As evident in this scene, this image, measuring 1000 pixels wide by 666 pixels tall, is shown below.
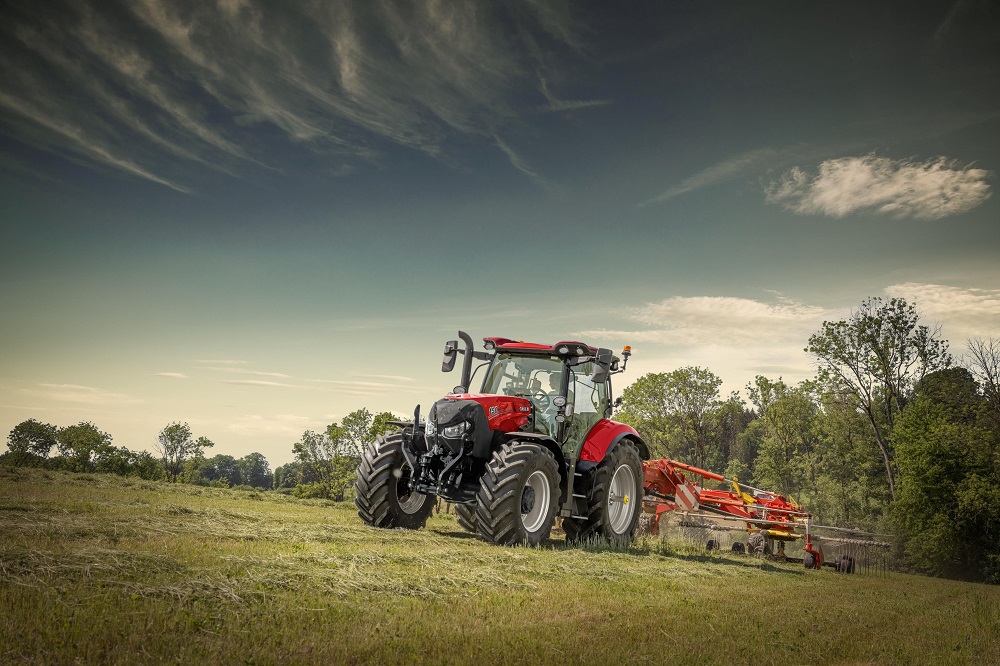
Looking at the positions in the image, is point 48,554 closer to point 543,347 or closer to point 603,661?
point 603,661

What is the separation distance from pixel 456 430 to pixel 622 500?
12.7 ft

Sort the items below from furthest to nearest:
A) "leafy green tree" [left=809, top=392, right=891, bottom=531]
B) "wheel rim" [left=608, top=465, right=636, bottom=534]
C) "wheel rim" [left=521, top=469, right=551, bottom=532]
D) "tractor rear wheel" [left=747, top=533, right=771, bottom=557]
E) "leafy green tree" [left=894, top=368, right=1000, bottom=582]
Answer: "leafy green tree" [left=809, top=392, right=891, bottom=531], "leafy green tree" [left=894, top=368, right=1000, bottom=582], "tractor rear wheel" [left=747, top=533, right=771, bottom=557], "wheel rim" [left=608, top=465, right=636, bottom=534], "wheel rim" [left=521, top=469, right=551, bottom=532]

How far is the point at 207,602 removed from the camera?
182 inches

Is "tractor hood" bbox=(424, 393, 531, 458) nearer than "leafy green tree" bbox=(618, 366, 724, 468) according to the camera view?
Yes

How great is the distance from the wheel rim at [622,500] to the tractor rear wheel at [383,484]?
3526mm

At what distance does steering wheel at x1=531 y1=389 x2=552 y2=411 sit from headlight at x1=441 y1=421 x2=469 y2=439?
70.9 inches

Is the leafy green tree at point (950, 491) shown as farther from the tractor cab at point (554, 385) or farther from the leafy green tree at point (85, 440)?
the leafy green tree at point (85, 440)

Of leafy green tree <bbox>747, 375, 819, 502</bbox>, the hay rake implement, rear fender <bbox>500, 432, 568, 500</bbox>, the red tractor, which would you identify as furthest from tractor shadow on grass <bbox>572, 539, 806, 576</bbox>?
leafy green tree <bbox>747, 375, 819, 502</bbox>

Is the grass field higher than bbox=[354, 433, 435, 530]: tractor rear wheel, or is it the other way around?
bbox=[354, 433, 435, 530]: tractor rear wheel

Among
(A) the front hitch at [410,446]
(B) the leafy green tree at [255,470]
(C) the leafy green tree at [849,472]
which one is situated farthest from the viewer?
(B) the leafy green tree at [255,470]

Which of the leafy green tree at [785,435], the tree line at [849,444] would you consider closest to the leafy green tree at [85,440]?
the tree line at [849,444]

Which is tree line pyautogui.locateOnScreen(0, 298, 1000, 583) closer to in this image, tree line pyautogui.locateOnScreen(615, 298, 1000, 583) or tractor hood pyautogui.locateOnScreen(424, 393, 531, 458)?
tree line pyautogui.locateOnScreen(615, 298, 1000, 583)

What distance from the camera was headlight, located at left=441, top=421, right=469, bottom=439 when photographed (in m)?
9.36

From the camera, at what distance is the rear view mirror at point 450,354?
35.7ft
